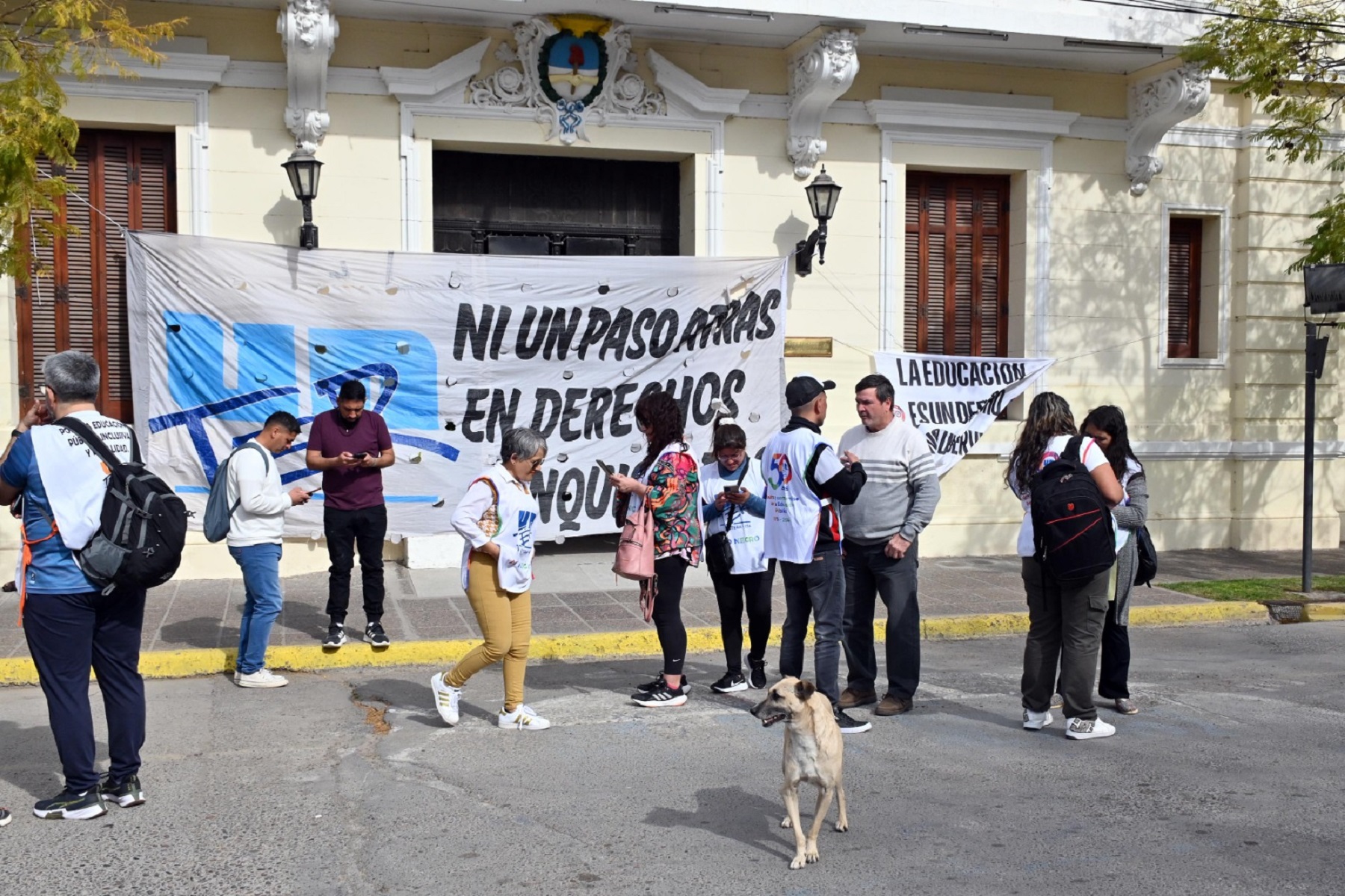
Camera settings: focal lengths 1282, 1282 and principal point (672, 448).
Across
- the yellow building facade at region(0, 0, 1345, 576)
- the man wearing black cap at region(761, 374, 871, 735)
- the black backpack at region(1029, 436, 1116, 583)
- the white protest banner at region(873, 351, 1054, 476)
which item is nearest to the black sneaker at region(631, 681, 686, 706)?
the man wearing black cap at region(761, 374, 871, 735)

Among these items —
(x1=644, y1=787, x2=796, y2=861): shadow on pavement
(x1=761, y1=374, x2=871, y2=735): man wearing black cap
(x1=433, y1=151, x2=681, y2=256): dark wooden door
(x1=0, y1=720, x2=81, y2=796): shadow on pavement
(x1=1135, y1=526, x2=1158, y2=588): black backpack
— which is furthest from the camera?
(x1=433, y1=151, x2=681, y2=256): dark wooden door

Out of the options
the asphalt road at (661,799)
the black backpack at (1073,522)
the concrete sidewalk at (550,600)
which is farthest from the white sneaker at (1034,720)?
the concrete sidewalk at (550,600)

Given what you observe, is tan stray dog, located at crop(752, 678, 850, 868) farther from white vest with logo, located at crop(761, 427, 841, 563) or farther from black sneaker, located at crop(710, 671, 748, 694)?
black sneaker, located at crop(710, 671, 748, 694)

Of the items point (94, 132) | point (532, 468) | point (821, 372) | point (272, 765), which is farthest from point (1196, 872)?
point (94, 132)

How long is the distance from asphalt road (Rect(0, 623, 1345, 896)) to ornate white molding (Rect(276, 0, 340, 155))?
524 centimetres

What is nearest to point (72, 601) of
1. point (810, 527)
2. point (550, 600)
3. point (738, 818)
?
point (738, 818)

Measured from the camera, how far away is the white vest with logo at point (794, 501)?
6812 mm

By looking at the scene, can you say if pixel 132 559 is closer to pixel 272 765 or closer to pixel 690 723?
pixel 272 765

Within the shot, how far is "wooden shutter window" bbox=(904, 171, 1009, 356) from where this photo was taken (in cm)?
Result: 1341

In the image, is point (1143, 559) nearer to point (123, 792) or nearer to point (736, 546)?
point (736, 546)

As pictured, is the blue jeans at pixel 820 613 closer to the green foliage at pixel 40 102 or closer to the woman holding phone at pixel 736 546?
the woman holding phone at pixel 736 546

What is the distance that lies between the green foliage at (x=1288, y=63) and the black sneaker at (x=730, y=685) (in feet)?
25.0

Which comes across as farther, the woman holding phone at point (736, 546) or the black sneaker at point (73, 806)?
the woman holding phone at point (736, 546)

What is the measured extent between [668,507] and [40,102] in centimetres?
551
